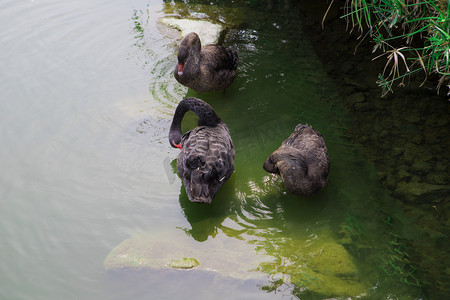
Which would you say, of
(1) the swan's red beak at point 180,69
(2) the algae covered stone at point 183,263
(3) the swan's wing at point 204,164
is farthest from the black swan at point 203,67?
(2) the algae covered stone at point 183,263

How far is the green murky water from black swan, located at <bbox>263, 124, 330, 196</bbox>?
21cm

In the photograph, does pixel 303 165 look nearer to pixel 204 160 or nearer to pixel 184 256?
pixel 204 160

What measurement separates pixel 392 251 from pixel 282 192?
48.4 inches

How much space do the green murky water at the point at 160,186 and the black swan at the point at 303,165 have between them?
0.21 m

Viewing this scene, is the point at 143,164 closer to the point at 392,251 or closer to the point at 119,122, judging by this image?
the point at 119,122

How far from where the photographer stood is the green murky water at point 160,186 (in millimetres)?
3818

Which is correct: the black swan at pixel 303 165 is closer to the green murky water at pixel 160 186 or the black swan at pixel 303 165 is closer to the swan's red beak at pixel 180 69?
the green murky water at pixel 160 186

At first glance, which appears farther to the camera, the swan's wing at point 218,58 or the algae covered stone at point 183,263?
the swan's wing at point 218,58

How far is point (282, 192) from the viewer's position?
4.72 metres

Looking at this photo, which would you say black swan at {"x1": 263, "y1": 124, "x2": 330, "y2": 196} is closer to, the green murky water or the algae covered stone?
the green murky water

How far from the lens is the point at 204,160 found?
4414 millimetres

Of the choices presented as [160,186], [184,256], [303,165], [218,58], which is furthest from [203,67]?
[184,256]

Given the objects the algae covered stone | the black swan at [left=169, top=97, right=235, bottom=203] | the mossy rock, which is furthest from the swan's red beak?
the algae covered stone

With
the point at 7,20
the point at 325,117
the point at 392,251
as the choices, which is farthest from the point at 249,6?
the point at 392,251
